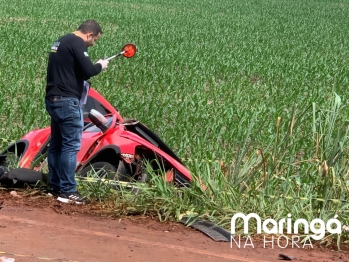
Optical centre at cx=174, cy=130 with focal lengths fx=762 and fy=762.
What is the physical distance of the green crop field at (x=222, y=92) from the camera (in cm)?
699

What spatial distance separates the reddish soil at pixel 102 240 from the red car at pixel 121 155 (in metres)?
0.68

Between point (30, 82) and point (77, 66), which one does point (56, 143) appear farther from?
point (30, 82)

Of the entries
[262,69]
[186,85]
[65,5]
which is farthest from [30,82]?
[65,5]

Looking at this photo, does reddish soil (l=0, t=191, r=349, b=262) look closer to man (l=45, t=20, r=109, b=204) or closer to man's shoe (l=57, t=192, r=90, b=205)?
man's shoe (l=57, t=192, r=90, b=205)

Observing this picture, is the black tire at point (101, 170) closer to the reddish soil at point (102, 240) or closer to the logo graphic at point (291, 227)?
the reddish soil at point (102, 240)

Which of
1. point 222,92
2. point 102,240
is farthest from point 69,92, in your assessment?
point 222,92

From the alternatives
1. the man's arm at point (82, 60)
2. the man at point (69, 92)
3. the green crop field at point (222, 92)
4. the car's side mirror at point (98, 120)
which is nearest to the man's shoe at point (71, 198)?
the man at point (69, 92)

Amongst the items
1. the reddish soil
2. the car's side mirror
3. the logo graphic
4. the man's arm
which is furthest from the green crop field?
the man's arm

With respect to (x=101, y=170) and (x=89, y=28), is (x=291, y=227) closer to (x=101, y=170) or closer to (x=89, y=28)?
(x=101, y=170)

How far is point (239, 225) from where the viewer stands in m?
6.51

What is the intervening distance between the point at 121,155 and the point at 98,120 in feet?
1.62

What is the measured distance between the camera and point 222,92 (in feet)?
51.0

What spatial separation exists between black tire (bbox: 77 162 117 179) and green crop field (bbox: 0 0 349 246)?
2.13 feet

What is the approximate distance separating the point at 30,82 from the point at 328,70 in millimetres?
8649
